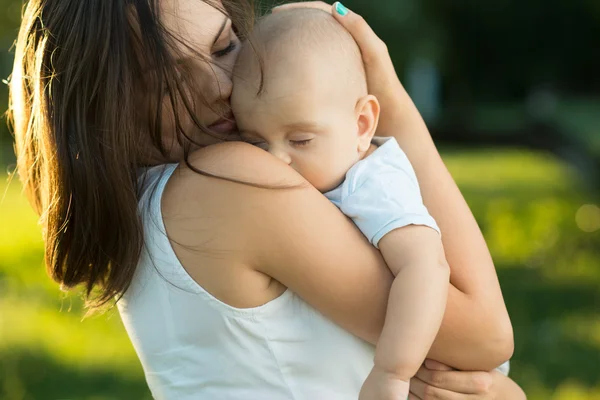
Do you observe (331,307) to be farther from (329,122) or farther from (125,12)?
(125,12)

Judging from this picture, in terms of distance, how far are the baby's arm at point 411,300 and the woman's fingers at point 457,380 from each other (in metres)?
0.21

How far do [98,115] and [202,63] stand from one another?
0.24 metres

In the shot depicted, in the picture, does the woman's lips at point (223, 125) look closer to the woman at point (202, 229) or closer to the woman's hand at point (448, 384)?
the woman at point (202, 229)

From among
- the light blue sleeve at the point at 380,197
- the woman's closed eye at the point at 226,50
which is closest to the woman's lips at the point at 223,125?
the woman's closed eye at the point at 226,50

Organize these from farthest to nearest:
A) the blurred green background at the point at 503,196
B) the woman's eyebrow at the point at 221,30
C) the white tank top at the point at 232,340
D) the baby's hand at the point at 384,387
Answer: the blurred green background at the point at 503,196 → the woman's eyebrow at the point at 221,30 → the white tank top at the point at 232,340 → the baby's hand at the point at 384,387

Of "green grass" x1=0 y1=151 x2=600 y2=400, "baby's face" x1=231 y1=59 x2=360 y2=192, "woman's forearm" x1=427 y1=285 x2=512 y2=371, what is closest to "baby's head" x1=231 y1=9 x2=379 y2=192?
"baby's face" x1=231 y1=59 x2=360 y2=192

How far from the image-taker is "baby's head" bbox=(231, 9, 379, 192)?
1.84m

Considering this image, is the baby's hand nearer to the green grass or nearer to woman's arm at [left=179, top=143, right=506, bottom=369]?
woman's arm at [left=179, top=143, right=506, bottom=369]

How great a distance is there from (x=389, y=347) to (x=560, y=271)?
5939mm

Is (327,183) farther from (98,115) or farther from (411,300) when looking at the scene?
(98,115)

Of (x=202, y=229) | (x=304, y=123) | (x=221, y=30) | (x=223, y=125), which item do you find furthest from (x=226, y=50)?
(x=202, y=229)

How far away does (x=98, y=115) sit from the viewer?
1870 millimetres

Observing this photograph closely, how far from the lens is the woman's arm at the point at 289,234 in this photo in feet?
5.76

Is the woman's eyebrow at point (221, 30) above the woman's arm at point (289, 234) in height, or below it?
above
